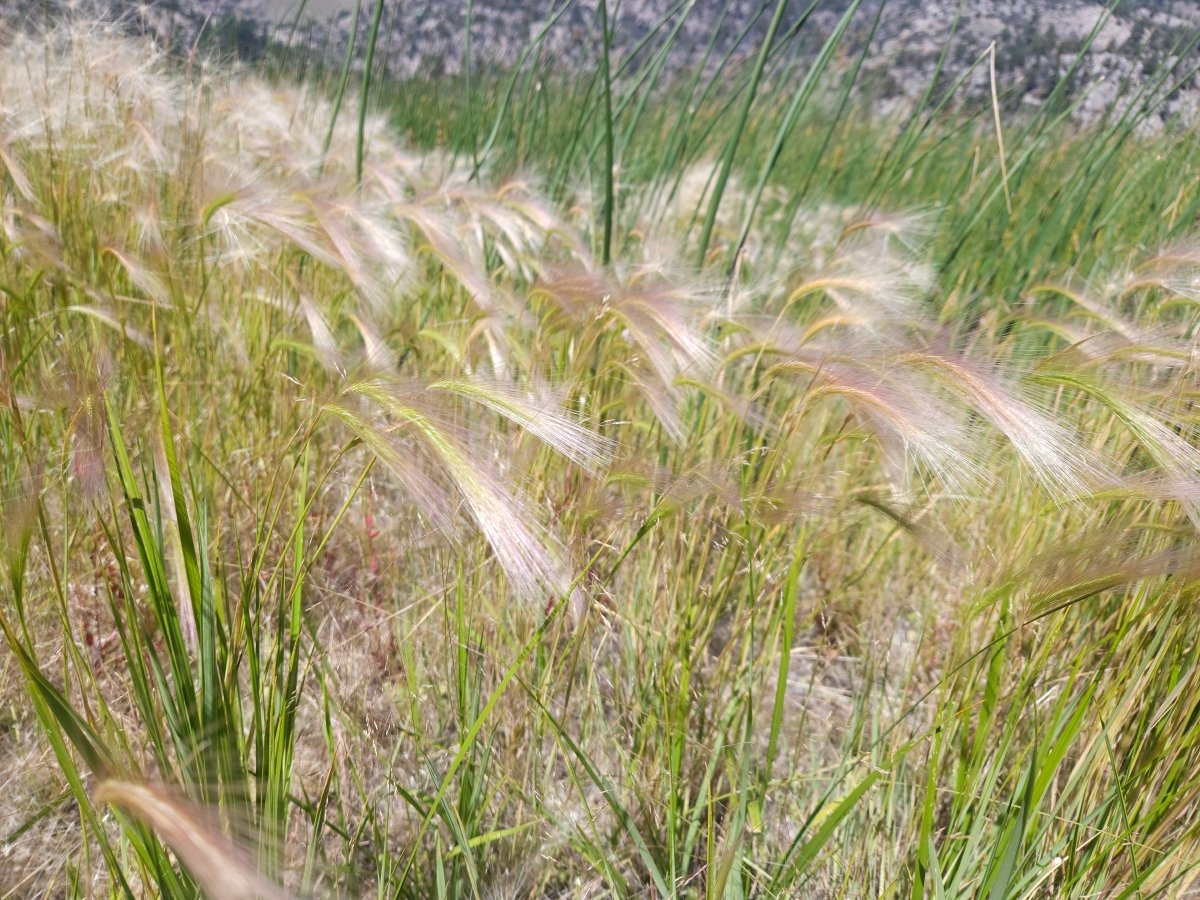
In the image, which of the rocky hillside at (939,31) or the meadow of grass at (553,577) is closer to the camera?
the meadow of grass at (553,577)

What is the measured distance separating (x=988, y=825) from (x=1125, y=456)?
0.72 meters

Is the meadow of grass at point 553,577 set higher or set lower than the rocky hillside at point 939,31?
lower

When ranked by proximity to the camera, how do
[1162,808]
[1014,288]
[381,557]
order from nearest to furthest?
[1162,808], [381,557], [1014,288]

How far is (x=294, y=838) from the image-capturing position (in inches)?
43.9

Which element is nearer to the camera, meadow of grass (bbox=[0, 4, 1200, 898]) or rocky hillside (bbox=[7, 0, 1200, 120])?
meadow of grass (bbox=[0, 4, 1200, 898])

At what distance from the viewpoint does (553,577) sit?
25.7 inches

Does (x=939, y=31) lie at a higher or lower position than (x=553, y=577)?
higher

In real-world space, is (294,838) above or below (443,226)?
below

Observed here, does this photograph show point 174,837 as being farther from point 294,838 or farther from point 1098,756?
point 1098,756

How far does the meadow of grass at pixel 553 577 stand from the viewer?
83 centimetres

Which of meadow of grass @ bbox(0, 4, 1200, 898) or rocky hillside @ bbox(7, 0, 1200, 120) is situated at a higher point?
rocky hillside @ bbox(7, 0, 1200, 120)

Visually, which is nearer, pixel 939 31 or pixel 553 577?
pixel 553 577

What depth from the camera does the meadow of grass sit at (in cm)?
83

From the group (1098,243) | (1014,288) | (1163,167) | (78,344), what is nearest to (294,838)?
(78,344)
